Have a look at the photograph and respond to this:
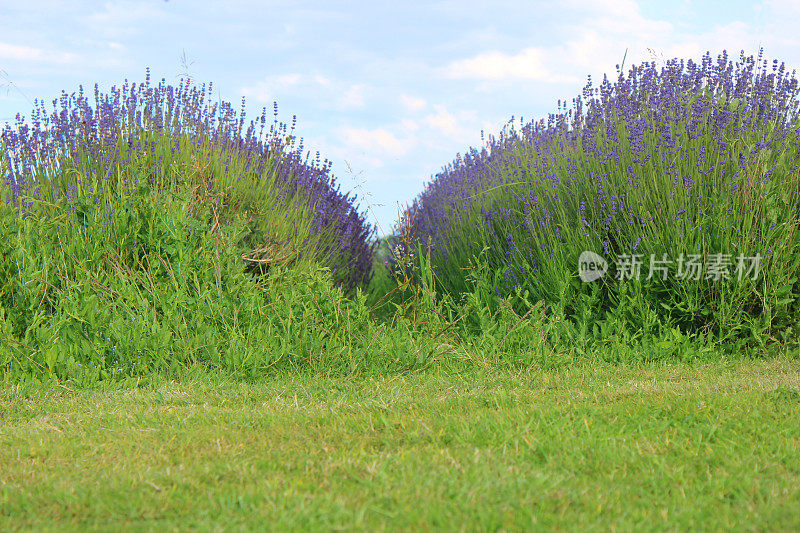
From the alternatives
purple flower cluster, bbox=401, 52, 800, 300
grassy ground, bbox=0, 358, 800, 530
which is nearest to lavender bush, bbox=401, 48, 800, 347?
purple flower cluster, bbox=401, 52, 800, 300

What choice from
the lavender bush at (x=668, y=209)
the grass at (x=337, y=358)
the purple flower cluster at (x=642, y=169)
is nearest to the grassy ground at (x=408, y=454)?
the grass at (x=337, y=358)

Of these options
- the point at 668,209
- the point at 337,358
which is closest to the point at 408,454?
the point at 337,358

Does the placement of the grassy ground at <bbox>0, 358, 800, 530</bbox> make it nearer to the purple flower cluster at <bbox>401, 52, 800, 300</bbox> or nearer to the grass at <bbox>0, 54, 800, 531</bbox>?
the grass at <bbox>0, 54, 800, 531</bbox>

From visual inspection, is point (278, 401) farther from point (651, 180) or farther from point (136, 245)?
point (651, 180)

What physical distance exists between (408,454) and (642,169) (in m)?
3.58

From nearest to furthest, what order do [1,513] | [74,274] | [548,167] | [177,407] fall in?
[1,513]
[177,407]
[74,274]
[548,167]

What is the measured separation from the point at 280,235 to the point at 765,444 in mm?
4354

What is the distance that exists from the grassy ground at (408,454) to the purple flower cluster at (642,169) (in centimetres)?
138

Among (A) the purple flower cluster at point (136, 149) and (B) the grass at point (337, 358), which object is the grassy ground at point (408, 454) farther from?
(A) the purple flower cluster at point (136, 149)

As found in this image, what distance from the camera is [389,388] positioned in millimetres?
4320

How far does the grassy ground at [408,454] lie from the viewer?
97.0 inches

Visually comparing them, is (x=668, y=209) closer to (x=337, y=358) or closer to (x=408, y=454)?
(x=337, y=358)

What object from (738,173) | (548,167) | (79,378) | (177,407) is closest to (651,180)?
(738,173)

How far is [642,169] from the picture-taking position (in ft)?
18.3
